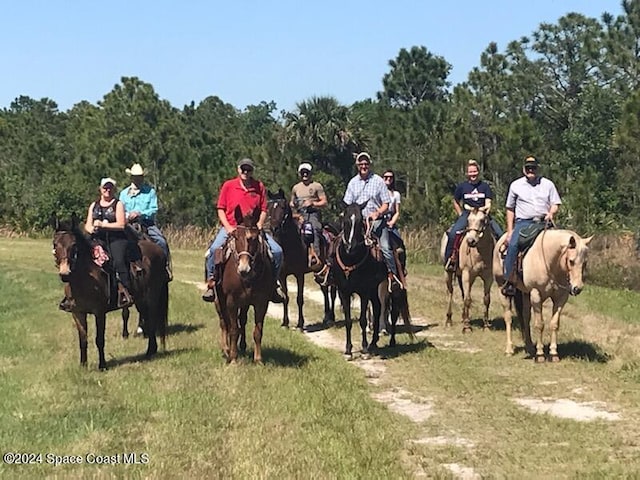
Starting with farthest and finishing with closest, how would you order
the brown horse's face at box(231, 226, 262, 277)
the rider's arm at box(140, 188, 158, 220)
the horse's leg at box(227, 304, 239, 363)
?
the rider's arm at box(140, 188, 158, 220)
the horse's leg at box(227, 304, 239, 363)
the brown horse's face at box(231, 226, 262, 277)

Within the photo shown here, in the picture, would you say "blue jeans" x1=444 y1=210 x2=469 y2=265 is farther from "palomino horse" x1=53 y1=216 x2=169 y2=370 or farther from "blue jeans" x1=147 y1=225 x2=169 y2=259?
"palomino horse" x1=53 y1=216 x2=169 y2=370

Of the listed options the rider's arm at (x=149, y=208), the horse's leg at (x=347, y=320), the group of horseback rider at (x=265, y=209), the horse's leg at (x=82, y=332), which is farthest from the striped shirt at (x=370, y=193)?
the horse's leg at (x=82, y=332)

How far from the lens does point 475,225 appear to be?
45.3 ft

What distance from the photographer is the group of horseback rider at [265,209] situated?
1116 centimetres

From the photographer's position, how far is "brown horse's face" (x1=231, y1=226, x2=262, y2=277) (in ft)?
33.4

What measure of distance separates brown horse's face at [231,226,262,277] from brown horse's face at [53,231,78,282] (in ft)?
6.53

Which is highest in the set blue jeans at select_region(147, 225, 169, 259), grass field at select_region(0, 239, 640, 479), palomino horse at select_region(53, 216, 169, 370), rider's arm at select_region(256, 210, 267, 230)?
rider's arm at select_region(256, 210, 267, 230)

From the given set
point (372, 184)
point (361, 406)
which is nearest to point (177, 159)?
point (372, 184)

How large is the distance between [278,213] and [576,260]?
5676 millimetres

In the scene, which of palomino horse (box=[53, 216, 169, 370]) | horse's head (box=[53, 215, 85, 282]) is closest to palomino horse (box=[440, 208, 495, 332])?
palomino horse (box=[53, 216, 169, 370])

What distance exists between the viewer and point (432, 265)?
27.7 meters

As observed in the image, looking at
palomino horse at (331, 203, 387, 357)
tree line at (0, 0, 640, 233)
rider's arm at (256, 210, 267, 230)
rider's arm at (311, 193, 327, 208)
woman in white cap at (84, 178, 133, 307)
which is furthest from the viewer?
tree line at (0, 0, 640, 233)

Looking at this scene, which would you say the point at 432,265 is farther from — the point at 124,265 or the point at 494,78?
the point at 494,78

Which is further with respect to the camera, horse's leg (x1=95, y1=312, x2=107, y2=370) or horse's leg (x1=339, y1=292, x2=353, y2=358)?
horse's leg (x1=339, y1=292, x2=353, y2=358)
